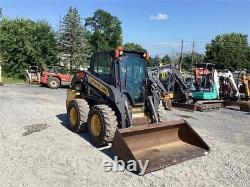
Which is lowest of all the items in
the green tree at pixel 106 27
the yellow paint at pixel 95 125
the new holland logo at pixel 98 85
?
the yellow paint at pixel 95 125

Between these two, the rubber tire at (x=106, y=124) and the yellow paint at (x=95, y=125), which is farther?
the yellow paint at (x=95, y=125)

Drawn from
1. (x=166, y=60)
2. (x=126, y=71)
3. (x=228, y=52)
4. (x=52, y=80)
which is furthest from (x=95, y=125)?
(x=166, y=60)

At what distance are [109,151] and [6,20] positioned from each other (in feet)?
80.7

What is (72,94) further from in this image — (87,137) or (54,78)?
(54,78)

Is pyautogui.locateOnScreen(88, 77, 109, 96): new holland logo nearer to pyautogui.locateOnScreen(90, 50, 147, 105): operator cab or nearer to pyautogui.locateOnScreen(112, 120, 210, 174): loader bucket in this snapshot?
pyautogui.locateOnScreen(90, 50, 147, 105): operator cab

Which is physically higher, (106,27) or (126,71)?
(106,27)

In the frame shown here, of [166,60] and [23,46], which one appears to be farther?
[166,60]

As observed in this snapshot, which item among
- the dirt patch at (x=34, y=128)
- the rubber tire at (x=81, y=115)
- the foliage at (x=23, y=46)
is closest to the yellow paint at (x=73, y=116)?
the rubber tire at (x=81, y=115)

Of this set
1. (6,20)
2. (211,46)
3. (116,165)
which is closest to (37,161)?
(116,165)

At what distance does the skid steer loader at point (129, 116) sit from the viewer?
6605 mm

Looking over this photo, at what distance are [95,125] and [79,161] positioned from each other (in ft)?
4.26

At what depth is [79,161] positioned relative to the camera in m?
6.44

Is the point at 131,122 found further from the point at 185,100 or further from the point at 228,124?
the point at 185,100

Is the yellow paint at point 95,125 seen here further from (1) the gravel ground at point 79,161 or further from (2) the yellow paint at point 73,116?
(2) the yellow paint at point 73,116
